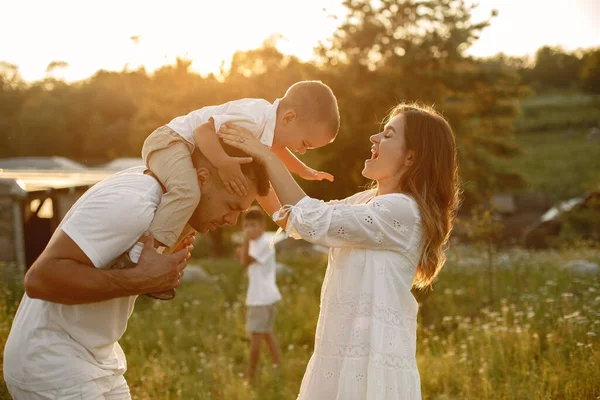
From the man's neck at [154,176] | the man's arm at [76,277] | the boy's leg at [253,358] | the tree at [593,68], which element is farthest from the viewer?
the tree at [593,68]

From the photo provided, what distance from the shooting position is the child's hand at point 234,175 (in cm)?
283

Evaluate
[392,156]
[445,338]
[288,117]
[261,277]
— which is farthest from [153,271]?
[445,338]

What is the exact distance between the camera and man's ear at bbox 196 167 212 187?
2.89 m

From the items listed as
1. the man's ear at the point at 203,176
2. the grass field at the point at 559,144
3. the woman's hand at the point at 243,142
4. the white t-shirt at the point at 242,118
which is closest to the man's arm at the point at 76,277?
the man's ear at the point at 203,176

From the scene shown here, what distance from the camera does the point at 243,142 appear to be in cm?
293

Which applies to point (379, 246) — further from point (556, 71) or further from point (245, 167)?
point (556, 71)

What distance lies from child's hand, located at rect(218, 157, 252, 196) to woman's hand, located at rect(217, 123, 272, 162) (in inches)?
2.4

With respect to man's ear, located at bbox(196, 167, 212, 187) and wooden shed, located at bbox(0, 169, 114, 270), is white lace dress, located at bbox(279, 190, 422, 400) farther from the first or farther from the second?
wooden shed, located at bbox(0, 169, 114, 270)

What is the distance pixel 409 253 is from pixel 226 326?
586cm

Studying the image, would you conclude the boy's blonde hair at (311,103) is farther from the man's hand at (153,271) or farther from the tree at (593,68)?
the tree at (593,68)

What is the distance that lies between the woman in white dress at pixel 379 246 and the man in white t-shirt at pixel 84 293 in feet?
2.03

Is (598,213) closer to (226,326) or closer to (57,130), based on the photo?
(226,326)

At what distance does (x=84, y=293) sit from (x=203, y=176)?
80 centimetres

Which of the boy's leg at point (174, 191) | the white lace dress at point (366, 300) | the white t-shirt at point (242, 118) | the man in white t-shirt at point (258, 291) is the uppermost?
the white t-shirt at point (242, 118)
